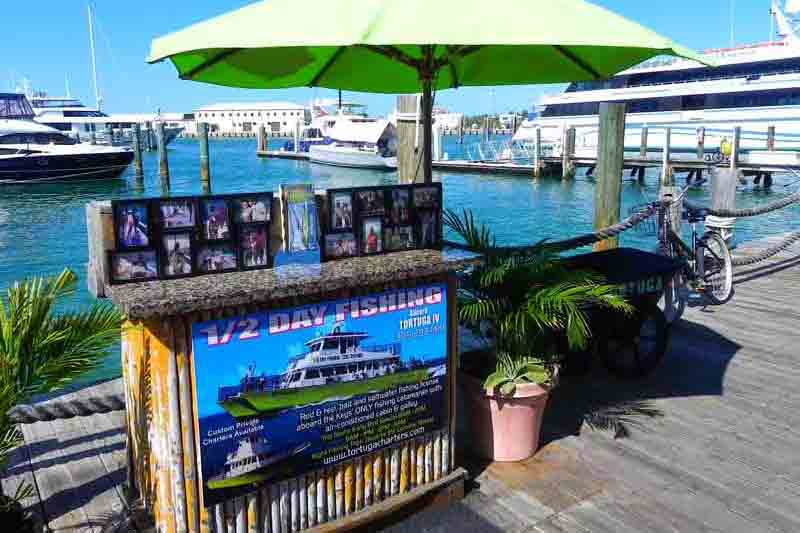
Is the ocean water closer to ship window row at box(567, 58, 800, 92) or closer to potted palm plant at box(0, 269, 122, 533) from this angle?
ship window row at box(567, 58, 800, 92)

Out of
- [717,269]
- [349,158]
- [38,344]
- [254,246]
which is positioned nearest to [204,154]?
[349,158]

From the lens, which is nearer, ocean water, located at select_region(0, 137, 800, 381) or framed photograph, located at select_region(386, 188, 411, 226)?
framed photograph, located at select_region(386, 188, 411, 226)

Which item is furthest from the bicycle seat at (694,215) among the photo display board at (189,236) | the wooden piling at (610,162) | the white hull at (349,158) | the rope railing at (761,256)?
the white hull at (349,158)

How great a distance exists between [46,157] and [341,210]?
38.1m

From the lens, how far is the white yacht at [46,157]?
36.1 m

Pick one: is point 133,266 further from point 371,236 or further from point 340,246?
point 371,236

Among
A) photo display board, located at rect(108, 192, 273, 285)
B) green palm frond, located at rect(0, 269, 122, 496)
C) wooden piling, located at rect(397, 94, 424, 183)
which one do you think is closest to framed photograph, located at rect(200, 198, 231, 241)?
photo display board, located at rect(108, 192, 273, 285)

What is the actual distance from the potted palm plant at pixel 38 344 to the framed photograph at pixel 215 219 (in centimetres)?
50

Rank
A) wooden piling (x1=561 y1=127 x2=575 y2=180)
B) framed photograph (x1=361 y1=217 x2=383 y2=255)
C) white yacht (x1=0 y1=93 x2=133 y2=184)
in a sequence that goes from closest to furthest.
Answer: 1. framed photograph (x1=361 y1=217 x2=383 y2=255)
2. white yacht (x1=0 y1=93 x2=133 y2=184)
3. wooden piling (x1=561 y1=127 x2=575 y2=180)

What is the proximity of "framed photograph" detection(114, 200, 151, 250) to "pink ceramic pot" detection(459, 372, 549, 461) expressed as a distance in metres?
2.05

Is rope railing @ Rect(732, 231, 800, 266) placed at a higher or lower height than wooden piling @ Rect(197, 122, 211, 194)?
A: lower

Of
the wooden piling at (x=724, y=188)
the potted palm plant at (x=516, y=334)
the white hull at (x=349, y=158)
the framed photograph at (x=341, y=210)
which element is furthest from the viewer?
the white hull at (x=349, y=158)

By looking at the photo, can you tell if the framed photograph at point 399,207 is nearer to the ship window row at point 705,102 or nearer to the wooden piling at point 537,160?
the wooden piling at point 537,160

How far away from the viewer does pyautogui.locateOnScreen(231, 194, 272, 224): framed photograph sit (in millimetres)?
3012
